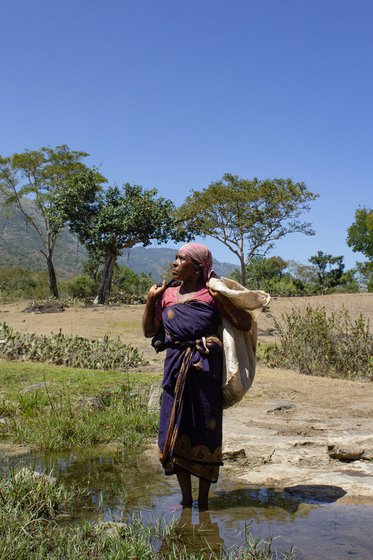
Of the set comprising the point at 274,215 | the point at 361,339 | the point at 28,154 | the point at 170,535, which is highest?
the point at 28,154

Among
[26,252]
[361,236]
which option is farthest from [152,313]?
[26,252]

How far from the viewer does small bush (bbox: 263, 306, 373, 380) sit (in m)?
10.1

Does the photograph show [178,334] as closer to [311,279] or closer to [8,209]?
[8,209]

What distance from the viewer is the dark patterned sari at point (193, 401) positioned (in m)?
3.92

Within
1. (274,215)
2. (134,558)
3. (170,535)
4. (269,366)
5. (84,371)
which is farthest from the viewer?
(274,215)

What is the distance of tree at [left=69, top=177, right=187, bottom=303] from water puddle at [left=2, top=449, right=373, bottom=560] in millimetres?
21065

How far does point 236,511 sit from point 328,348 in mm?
6448

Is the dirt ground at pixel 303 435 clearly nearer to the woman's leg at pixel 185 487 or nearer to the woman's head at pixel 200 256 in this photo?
the woman's leg at pixel 185 487

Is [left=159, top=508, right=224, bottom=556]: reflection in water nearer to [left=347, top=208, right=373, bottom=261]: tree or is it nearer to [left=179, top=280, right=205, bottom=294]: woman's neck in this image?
[left=179, top=280, right=205, bottom=294]: woman's neck

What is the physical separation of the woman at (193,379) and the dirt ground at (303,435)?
3.00 feet

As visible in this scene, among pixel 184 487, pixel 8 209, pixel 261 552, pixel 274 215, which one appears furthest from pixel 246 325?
pixel 8 209

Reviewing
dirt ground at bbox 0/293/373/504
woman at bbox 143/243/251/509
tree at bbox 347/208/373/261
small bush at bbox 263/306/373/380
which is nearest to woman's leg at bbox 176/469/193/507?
woman at bbox 143/243/251/509

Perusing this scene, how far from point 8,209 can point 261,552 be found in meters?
34.3

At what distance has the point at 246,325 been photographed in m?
4.06
